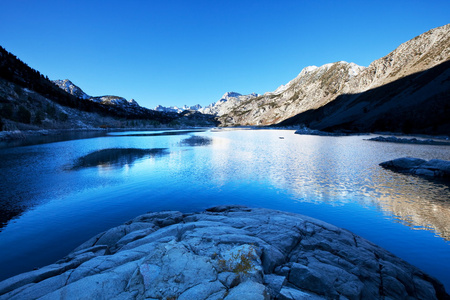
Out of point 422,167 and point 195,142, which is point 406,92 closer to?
point 422,167

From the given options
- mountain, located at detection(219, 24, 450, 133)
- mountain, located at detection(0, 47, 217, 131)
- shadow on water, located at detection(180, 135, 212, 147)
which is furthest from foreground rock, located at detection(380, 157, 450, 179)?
mountain, located at detection(0, 47, 217, 131)

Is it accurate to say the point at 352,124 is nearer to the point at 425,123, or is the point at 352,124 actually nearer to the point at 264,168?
the point at 425,123

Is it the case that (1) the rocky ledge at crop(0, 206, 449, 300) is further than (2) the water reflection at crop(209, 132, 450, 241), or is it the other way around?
(2) the water reflection at crop(209, 132, 450, 241)

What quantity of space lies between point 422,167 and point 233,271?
35.5 metres

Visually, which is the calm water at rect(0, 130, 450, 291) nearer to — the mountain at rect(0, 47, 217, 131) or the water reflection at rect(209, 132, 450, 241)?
the water reflection at rect(209, 132, 450, 241)

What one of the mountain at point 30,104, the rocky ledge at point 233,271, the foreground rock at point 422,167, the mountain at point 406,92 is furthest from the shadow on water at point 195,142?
the mountain at point 406,92

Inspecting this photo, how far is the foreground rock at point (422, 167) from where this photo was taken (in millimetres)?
26953

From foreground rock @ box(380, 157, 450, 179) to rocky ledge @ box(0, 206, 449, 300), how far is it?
2658cm

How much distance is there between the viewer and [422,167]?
94.5 ft

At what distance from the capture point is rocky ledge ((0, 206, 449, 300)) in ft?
19.8

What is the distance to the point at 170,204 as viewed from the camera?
18.8 m

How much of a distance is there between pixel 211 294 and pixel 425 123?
123466 mm

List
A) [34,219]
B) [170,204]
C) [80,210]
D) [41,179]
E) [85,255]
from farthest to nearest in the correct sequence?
[41,179] < [170,204] < [80,210] < [34,219] < [85,255]

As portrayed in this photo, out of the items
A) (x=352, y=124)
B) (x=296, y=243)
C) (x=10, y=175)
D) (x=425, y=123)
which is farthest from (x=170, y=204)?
(x=352, y=124)
